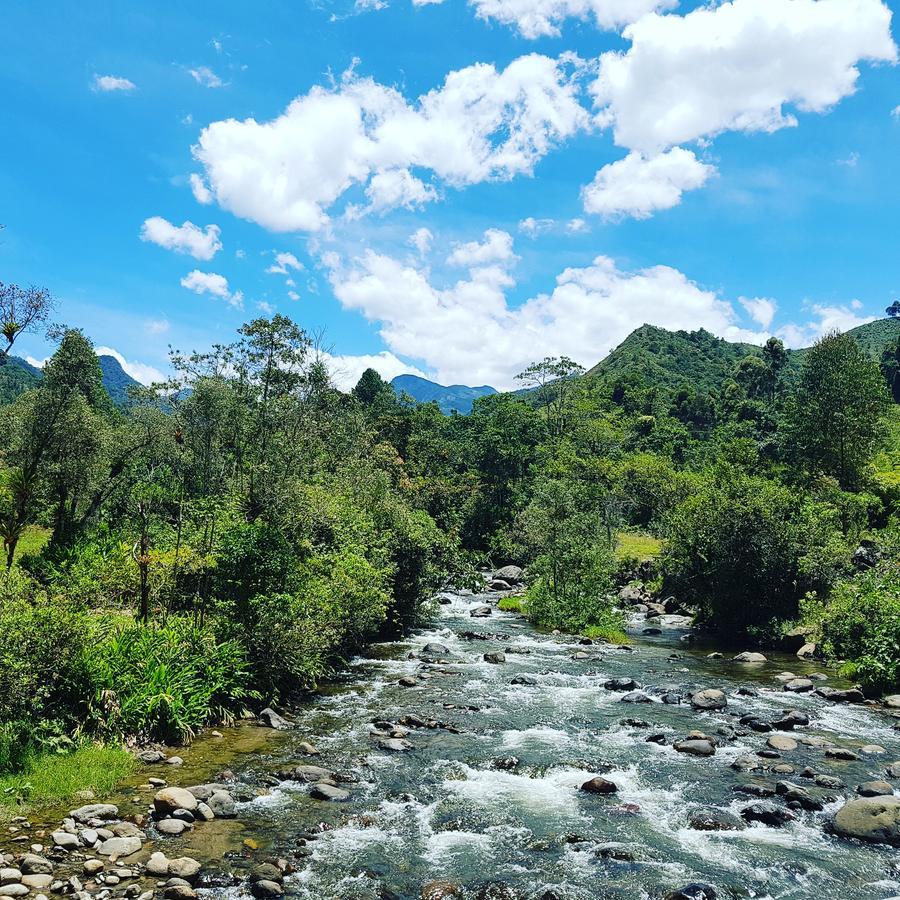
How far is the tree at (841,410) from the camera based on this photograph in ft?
203

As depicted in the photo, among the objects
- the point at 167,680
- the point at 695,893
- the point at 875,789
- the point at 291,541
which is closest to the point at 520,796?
the point at 695,893

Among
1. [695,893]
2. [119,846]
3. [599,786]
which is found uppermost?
[119,846]

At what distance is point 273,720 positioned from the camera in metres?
20.9

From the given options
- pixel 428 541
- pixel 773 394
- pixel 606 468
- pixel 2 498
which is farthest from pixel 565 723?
pixel 773 394

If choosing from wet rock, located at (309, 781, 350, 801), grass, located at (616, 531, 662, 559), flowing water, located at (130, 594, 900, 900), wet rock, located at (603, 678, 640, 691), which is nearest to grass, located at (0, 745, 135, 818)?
flowing water, located at (130, 594, 900, 900)

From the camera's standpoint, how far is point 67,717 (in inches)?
652

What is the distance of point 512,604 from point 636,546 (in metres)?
22.3

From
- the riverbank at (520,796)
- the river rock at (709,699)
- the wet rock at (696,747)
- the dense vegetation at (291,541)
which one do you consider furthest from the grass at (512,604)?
the wet rock at (696,747)

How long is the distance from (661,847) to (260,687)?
1403 centimetres

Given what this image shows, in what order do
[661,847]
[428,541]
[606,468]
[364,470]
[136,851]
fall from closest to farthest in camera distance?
1. [136,851]
2. [661,847]
3. [428,541]
4. [364,470]
5. [606,468]

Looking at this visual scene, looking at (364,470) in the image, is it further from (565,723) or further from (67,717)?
(67,717)

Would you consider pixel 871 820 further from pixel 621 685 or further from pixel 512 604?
pixel 512 604

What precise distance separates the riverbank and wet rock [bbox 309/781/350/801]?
47 mm

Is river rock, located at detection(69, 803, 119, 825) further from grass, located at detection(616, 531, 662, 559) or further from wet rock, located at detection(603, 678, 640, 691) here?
grass, located at detection(616, 531, 662, 559)
